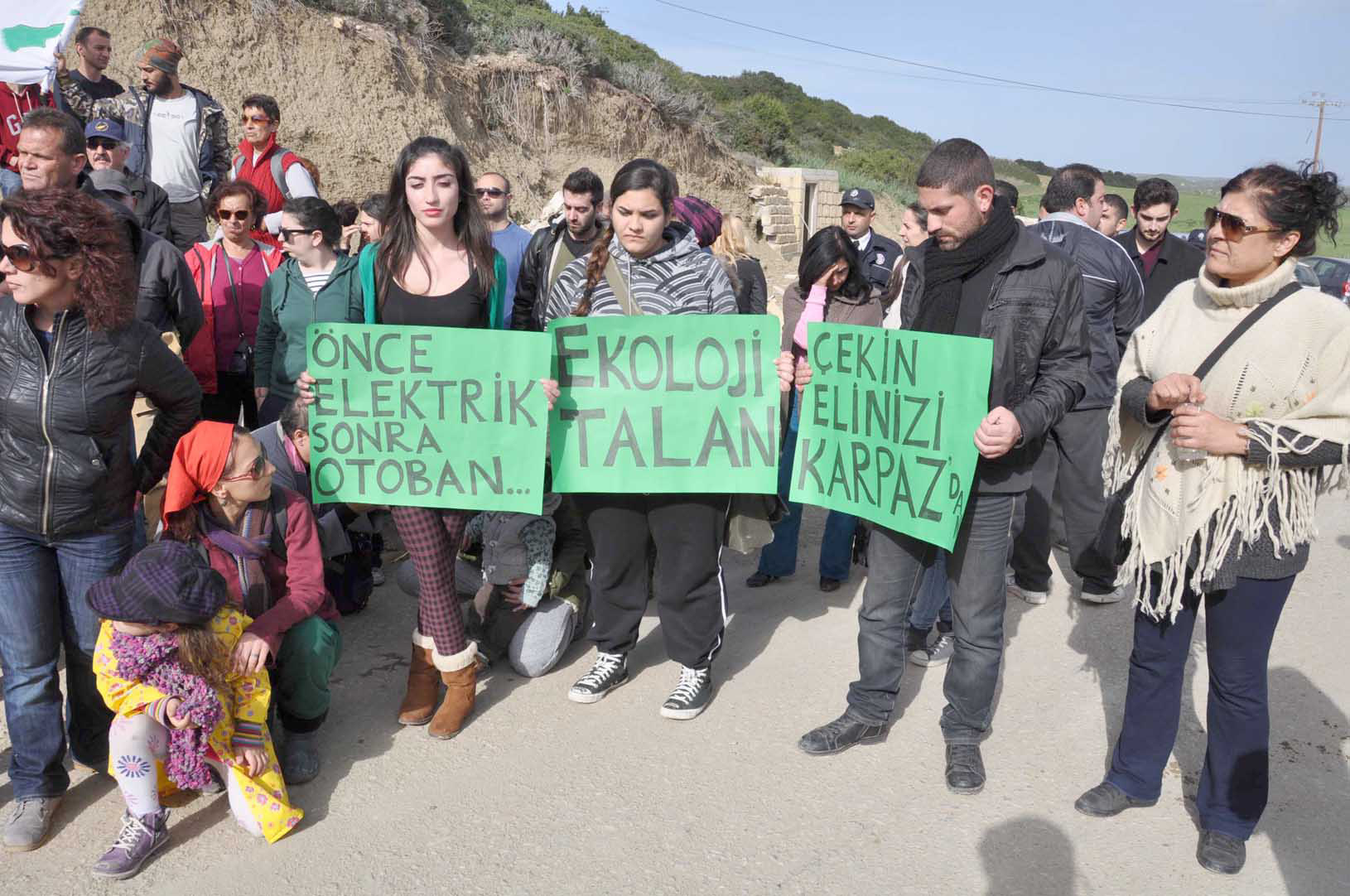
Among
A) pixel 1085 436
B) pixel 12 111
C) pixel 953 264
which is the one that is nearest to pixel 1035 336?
pixel 953 264

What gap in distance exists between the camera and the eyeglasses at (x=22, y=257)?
9.43 ft

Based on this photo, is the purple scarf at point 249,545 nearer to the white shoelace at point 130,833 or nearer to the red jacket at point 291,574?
the red jacket at point 291,574

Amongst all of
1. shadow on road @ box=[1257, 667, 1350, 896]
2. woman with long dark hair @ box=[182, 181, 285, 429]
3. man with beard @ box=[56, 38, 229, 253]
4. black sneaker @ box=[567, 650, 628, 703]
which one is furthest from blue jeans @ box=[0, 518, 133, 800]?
man with beard @ box=[56, 38, 229, 253]

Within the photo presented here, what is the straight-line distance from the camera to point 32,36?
5.80 meters

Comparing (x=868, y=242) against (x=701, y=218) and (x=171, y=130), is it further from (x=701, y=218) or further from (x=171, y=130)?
(x=171, y=130)

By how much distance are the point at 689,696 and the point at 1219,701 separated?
6.34 ft

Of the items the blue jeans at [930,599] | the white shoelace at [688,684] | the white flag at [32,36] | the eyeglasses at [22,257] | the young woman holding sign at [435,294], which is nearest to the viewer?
the eyeglasses at [22,257]

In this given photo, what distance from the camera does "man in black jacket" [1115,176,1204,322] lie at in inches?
248

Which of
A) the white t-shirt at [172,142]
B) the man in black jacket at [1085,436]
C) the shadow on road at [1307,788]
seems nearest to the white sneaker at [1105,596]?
the man in black jacket at [1085,436]

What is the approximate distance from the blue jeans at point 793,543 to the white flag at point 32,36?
485 centimetres

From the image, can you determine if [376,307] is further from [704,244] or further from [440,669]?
[704,244]

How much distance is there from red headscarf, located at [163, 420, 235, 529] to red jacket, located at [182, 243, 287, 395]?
208 cm

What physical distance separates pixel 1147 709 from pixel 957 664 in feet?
2.07

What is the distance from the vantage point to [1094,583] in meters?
5.41
